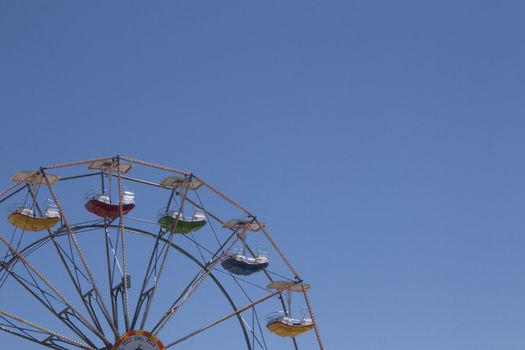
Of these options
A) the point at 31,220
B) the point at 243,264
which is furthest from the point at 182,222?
the point at 31,220

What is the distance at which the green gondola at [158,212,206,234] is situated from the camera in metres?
36.2

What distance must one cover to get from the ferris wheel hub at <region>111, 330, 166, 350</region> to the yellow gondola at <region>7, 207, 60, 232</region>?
5309mm

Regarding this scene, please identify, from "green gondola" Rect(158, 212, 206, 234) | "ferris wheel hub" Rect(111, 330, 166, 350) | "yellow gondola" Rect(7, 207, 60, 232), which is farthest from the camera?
"green gondola" Rect(158, 212, 206, 234)

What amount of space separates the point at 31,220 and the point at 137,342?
20.1 ft

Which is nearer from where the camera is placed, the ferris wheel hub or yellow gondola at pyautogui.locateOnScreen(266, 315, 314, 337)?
the ferris wheel hub

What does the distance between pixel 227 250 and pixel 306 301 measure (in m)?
3.72

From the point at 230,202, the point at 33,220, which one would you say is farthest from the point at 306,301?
the point at 33,220

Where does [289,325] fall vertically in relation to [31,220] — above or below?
below

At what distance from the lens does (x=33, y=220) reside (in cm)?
3416

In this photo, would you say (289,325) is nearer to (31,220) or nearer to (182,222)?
(182,222)

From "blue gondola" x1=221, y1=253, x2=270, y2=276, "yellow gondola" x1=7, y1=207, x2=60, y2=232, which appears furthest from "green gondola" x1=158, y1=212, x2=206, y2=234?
"yellow gondola" x1=7, y1=207, x2=60, y2=232

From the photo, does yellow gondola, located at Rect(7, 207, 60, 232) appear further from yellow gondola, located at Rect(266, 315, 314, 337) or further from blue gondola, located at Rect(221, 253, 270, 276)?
yellow gondola, located at Rect(266, 315, 314, 337)

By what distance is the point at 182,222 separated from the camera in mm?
36406

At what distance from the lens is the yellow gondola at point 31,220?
34062 mm
